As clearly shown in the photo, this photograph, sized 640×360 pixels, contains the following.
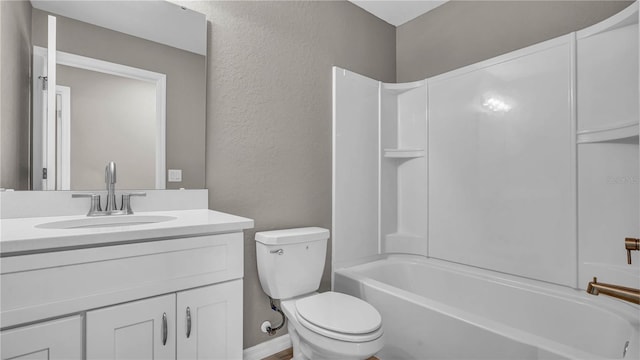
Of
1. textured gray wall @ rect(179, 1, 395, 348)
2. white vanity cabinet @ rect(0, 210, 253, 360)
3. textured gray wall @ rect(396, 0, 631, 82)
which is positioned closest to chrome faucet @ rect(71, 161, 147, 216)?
white vanity cabinet @ rect(0, 210, 253, 360)

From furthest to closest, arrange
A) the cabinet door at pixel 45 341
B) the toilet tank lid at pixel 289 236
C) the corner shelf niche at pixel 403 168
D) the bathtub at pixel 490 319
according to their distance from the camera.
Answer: the corner shelf niche at pixel 403 168
the toilet tank lid at pixel 289 236
the bathtub at pixel 490 319
the cabinet door at pixel 45 341

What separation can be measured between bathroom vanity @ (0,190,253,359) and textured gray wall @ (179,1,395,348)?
1.95 ft

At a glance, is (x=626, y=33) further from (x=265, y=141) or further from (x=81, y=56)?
(x=81, y=56)

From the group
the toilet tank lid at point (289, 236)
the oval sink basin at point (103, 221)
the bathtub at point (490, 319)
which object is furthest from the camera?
the toilet tank lid at point (289, 236)

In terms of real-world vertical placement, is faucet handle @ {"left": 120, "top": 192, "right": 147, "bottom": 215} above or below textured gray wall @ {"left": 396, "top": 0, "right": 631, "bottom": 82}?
below

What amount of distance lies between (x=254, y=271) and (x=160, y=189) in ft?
2.31

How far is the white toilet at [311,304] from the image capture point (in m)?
1.33

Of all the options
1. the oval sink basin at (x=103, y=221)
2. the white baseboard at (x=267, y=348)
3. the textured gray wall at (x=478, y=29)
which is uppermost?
the textured gray wall at (x=478, y=29)

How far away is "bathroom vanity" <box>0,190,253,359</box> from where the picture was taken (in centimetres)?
84

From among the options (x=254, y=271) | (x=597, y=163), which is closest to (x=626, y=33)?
(x=597, y=163)

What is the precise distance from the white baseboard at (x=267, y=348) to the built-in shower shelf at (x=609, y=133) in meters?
2.05

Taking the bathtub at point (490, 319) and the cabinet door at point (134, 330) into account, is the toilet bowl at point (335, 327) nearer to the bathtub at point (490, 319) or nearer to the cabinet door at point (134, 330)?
the bathtub at point (490, 319)

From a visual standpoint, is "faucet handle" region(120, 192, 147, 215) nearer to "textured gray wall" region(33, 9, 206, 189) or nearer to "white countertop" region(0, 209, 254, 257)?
"textured gray wall" region(33, 9, 206, 189)

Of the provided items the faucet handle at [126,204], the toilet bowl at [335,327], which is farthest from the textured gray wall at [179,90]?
the toilet bowl at [335,327]
